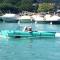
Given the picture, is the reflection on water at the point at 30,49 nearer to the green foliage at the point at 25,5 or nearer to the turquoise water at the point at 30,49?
the turquoise water at the point at 30,49

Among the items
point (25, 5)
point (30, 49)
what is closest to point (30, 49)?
point (30, 49)

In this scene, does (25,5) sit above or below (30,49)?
above

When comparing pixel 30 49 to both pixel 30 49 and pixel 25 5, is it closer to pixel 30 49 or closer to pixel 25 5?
pixel 30 49

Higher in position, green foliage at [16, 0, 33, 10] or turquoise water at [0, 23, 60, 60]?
green foliage at [16, 0, 33, 10]

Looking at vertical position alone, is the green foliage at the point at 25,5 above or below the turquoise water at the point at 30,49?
above

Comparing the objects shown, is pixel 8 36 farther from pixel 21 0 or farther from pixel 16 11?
pixel 21 0

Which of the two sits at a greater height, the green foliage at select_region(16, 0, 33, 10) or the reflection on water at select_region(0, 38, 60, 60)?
the green foliage at select_region(16, 0, 33, 10)

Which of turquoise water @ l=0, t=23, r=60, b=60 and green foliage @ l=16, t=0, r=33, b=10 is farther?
green foliage @ l=16, t=0, r=33, b=10

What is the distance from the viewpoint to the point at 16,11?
121938mm

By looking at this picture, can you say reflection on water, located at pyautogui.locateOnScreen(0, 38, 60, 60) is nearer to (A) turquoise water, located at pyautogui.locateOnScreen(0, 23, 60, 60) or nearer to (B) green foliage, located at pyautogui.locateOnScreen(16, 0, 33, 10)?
(A) turquoise water, located at pyautogui.locateOnScreen(0, 23, 60, 60)

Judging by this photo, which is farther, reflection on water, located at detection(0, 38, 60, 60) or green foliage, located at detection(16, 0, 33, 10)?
green foliage, located at detection(16, 0, 33, 10)

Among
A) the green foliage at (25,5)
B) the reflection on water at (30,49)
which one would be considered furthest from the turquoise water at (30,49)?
the green foliage at (25,5)

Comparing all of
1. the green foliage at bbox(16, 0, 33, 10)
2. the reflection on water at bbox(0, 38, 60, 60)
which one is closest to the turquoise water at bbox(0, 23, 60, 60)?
the reflection on water at bbox(0, 38, 60, 60)

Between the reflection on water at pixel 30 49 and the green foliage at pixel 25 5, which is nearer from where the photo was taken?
the reflection on water at pixel 30 49
